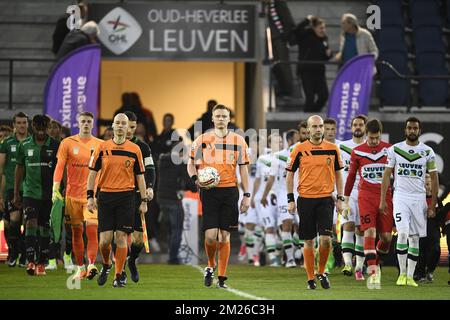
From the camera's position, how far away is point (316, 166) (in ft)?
53.8

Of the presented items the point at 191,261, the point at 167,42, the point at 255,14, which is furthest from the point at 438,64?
the point at 191,261

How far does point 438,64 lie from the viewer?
92.4ft

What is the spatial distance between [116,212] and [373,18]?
12.8 meters

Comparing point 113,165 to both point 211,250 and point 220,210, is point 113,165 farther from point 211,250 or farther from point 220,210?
point 211,250

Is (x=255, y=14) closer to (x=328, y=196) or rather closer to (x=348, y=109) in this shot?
(x=348, y=109)

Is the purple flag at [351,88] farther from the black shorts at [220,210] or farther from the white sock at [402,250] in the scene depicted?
the black shorts at [220,210]

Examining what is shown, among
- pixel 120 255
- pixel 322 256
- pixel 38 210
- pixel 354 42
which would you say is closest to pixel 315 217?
pixel 322 256

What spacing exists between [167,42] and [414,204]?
1072 centimetres

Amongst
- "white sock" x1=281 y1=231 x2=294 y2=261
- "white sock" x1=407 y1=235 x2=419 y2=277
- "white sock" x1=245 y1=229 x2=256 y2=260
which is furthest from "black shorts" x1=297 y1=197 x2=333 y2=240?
"white sock" x1=245 y1=229 x2=256 y2=260

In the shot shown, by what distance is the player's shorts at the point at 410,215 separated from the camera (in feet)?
57.2

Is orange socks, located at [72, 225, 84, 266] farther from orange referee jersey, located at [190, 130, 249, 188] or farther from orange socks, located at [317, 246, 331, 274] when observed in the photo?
orange socks, located at [317, 246, 331, 274]

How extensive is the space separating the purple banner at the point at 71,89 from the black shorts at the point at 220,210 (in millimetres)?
7354
